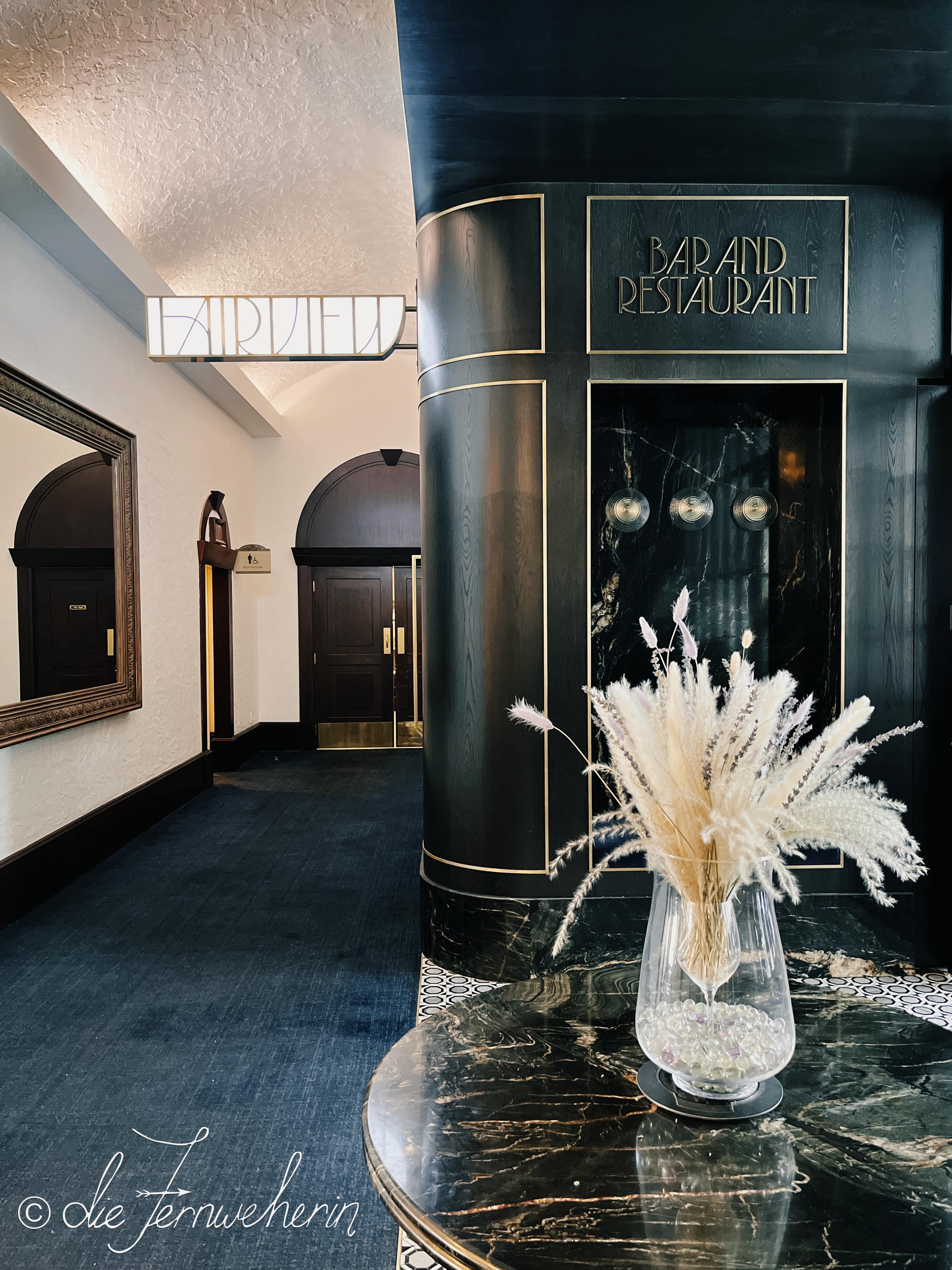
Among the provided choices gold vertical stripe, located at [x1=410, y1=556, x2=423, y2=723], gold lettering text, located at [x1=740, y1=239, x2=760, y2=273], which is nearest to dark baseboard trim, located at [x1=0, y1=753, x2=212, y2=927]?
gold vertical stripe, located at [x1=410, y1=556, x2=423, y2=723]

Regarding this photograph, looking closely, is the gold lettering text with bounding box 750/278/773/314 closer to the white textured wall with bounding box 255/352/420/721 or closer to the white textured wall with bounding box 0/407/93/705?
the white textured wall with bounding box 0/407/93/705

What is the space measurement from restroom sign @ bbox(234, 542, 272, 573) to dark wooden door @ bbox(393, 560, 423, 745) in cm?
144

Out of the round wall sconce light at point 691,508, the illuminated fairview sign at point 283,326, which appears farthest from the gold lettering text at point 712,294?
the illuminated fairview sign at point 283,326

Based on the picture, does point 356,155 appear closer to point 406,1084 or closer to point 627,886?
point 627,886

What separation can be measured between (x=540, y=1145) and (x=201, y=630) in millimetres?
6458

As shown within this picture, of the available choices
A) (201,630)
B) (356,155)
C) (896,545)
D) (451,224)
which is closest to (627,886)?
(896,545)

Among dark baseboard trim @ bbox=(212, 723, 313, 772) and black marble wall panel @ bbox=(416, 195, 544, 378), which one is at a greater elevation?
black marble wall panel @ bbox=(416, 195, 544, 378)

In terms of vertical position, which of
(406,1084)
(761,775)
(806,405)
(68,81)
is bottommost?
(406,1084)

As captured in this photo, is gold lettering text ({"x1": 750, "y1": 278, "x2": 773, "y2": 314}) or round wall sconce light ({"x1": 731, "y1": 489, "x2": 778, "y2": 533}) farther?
round wall sconce light ({"x1": 731, "y1": 489, "x2": 778, "y2": 533})

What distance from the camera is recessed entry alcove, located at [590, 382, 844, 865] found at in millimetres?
3566

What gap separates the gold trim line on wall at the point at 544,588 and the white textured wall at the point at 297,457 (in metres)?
6.04

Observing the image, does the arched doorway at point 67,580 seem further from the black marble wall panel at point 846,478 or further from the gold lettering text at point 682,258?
the gold lettering text at point 682,258

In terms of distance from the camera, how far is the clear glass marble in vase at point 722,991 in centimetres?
121

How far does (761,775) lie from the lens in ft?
4.27
